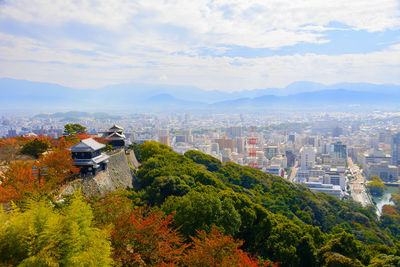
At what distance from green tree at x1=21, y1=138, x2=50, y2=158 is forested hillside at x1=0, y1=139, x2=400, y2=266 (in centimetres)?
453

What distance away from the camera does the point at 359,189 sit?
3856 centimetres

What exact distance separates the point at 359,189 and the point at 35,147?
131ft

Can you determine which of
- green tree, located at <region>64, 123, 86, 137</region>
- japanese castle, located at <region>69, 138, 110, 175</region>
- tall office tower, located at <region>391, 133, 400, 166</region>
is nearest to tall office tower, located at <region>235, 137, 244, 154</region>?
tall office tower, located at <region>391, 133, 400, 166</region>

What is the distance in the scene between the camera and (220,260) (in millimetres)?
5812

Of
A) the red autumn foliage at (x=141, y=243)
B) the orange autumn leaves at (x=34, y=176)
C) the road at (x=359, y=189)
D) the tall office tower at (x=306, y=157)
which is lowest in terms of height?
the road at (x=359, y=189)

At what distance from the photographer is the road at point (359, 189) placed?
3456cm

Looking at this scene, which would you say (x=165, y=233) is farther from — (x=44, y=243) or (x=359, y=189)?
(x=359, y=189)

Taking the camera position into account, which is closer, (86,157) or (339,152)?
(86,157)

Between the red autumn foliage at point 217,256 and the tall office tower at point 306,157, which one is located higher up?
the red autumn foliage at point 217,256

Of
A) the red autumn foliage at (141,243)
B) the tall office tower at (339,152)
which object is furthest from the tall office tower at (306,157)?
the red autumn foliage at (141,243)

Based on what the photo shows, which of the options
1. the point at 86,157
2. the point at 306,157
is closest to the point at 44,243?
the point at 86,157

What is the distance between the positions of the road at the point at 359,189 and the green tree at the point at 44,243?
3289cm

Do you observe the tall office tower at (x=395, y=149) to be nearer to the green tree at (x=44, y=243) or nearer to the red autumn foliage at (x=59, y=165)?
the red autumn foliage at (x=59, y=165)

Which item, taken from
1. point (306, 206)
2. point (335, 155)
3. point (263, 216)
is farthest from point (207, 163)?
point (335, 155)
